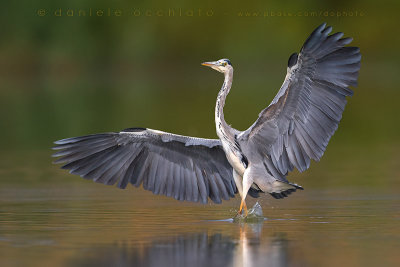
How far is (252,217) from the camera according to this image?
1227cm

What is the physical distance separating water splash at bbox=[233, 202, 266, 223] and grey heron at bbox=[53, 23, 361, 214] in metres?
0.11

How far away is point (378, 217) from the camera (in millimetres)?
12008

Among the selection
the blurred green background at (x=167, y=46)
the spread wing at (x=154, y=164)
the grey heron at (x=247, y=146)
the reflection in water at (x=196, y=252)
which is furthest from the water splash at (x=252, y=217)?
the blurred green background at (x=167, y=46)

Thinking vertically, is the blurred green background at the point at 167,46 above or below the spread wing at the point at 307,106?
above

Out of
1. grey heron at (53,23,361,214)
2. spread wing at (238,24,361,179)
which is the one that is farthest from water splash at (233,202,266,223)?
spread wing at (238,24,361,179)

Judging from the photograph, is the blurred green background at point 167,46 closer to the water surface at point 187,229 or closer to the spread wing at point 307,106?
the water surface at point 187,229

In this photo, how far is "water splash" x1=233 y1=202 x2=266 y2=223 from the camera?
1221 cm

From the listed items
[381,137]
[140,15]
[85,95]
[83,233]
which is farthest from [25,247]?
[140,15]

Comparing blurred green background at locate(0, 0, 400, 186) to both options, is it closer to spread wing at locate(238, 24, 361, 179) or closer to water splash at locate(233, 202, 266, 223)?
spread wing at locate(238, 24, 361, 179)

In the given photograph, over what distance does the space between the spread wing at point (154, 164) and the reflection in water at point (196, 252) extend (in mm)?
2333

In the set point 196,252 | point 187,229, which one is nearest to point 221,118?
point 187,229

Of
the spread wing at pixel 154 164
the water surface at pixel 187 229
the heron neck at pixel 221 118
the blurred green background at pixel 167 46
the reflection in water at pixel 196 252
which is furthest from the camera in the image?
the blurred green background at pixel 167 46

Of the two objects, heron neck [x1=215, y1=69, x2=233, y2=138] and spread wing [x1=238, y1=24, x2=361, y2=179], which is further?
heron neck [x1=215, y1=69, x2=233, y2=138]

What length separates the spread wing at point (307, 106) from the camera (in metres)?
12.4
